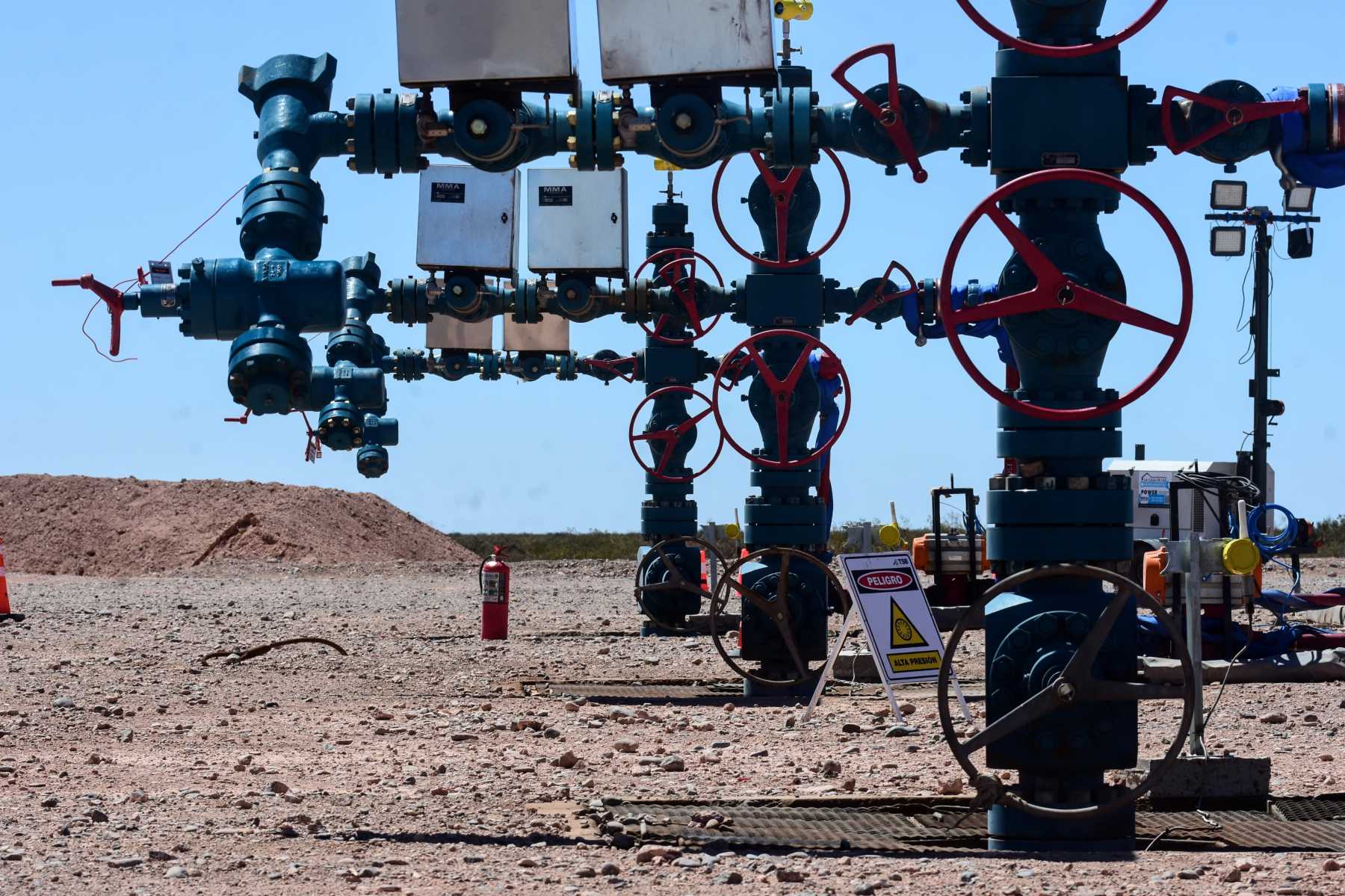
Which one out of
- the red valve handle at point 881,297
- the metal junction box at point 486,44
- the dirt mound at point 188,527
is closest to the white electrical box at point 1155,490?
the red valve handle at point 881,297

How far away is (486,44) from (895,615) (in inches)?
177

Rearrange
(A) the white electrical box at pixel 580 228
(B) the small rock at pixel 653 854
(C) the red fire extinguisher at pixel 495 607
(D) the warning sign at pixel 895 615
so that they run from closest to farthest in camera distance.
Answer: (B) the small rock at pixel 653 854 → (D) the warning sign at pixel 895 615 → (A) the white electrical box at pixel 580 228 → (C) the red fire extinguisher at pixel 495 607

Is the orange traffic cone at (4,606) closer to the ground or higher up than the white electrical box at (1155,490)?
closer to the ground

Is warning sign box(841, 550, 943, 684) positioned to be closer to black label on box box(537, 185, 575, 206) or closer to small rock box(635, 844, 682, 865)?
small rock box(635, 844, 682, 865)

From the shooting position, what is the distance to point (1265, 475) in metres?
28.0

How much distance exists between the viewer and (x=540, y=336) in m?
23.9

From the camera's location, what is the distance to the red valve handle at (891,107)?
8.00 m

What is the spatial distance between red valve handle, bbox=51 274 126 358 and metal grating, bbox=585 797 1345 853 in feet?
12.9

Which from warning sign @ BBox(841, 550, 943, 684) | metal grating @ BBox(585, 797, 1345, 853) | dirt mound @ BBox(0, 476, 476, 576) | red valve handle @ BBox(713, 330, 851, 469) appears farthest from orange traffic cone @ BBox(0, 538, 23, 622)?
dirt mound @ BBox(0, 476, 476, 576)

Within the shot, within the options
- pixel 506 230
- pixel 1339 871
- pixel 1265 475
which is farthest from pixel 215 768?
pixel 1265 475

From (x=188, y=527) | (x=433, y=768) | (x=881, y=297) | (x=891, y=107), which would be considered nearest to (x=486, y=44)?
(x=891, y=107)

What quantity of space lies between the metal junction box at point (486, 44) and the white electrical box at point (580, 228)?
7.28 m

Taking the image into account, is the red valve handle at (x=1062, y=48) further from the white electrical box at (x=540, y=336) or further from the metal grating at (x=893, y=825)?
the white electrical box at (x=540, y=336)

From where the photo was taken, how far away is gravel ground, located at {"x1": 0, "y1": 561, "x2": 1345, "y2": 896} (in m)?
6.72
